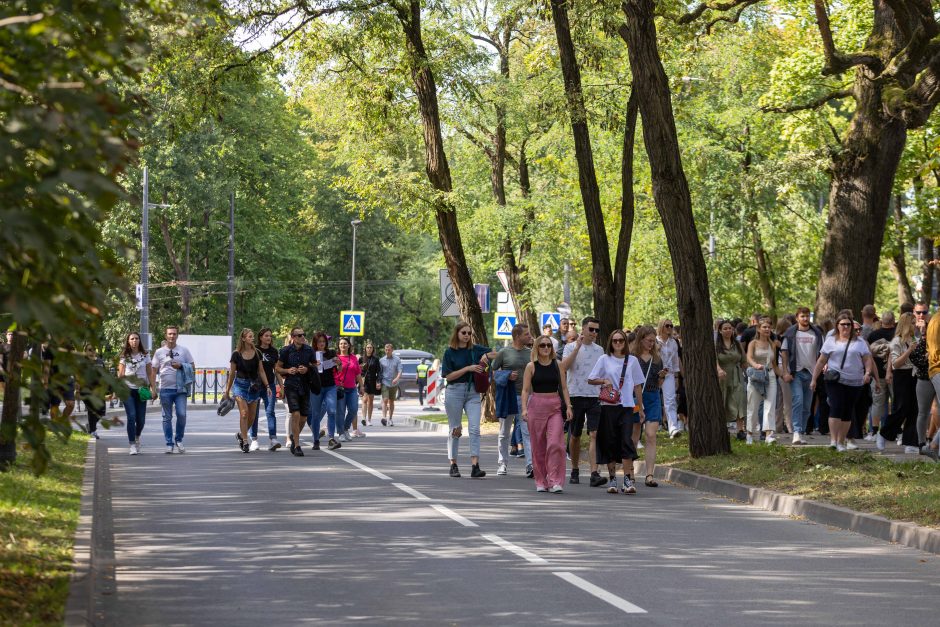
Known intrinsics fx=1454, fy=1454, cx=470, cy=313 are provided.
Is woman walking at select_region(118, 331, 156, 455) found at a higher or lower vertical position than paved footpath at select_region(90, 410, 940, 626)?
higher

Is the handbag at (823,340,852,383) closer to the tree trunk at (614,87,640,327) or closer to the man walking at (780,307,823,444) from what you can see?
the man walking at (780,307,823,444)

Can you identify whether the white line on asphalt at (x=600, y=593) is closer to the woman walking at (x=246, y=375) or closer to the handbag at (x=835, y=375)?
the handbag at (x=835, y=375)

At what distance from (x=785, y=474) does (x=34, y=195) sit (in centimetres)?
1219

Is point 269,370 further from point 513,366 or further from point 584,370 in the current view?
point 584,370

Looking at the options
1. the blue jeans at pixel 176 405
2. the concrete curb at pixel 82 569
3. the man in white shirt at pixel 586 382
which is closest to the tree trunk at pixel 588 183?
the blue jeans at pixel 176 405

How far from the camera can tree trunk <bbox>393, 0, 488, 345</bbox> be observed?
27.6 meters

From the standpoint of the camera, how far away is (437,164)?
2922cm

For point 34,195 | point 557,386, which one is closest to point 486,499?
point 557,386

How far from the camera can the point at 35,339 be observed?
24.0 feet

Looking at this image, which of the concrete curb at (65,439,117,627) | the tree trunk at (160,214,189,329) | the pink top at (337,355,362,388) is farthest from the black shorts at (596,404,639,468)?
the tree trunk at (160,214,189,329)

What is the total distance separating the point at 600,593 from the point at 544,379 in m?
7.51

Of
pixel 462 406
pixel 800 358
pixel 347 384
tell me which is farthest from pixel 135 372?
pixel 800 358

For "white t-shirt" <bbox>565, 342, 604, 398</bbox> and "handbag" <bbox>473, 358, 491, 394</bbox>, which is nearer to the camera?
"white t-shirt" <bbox>565, 342, 604, 398</bbox>

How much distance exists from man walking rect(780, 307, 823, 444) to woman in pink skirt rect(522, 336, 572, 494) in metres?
6.25
